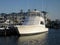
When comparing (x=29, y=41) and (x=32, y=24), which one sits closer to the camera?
(x=29, y=41)

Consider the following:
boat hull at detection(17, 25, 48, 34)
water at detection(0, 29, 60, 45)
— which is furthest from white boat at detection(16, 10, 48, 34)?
water at detection(0, 29, 60, 45)

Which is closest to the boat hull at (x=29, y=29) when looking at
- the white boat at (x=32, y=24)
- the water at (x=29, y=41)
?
the white boat at (x=32, y=24)

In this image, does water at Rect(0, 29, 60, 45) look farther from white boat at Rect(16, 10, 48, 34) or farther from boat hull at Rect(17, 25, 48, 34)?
white boat at Rect(16, 10, 48, 34)

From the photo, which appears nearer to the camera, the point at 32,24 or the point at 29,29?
the point at 29,29

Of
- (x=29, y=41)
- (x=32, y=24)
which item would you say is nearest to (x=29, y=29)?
(x=32, y=24)

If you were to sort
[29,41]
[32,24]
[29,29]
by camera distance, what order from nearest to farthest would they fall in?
[29,41] < [29,29] < [32,24]

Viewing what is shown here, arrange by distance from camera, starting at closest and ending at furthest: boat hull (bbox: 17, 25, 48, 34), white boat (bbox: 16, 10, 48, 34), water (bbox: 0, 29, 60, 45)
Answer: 1. water (bbox: 0, 29, 60, 45)
2. boat hull (bbox: 17, 25, 48, 34)
3. white boat (bbox: 16, 10, 48, 34)

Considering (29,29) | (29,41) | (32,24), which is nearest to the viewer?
(29,41)

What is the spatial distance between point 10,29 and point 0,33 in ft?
13.0

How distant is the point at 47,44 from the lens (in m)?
33.1

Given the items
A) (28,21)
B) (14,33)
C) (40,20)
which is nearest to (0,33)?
(14,33)

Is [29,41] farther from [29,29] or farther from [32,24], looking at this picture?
[32,24]

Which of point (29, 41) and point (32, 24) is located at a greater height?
point (32, 24)

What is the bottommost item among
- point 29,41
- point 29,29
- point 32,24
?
point 29,41
